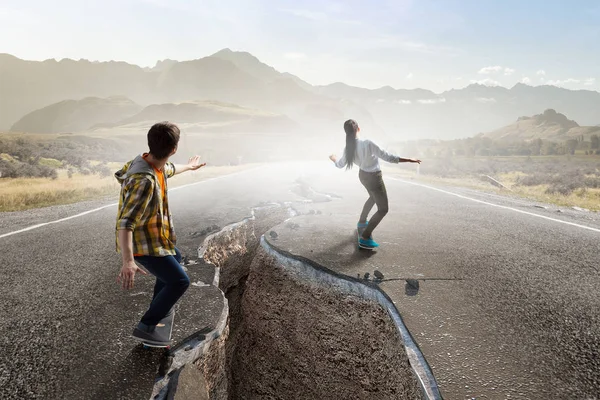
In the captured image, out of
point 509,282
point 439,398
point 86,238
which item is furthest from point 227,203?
point 439,398

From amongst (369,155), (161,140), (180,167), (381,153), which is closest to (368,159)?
(369,155)

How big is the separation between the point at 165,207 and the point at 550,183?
19.6 metres

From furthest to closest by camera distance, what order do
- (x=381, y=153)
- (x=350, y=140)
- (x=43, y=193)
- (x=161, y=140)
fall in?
(x=43, y=193), (x=350, y=140), (x=381, y=153), (x=161, y=140)

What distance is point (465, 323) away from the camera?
9.50 ft

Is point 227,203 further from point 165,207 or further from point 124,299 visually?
point 165,207

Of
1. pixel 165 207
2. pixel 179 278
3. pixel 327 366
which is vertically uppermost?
pixel 165 207

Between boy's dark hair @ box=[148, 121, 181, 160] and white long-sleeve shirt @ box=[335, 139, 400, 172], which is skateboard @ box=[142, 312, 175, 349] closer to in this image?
boy's dark hair @ box=[148, 121, 181, 160]

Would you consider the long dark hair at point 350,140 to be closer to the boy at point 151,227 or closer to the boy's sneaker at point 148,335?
the boy at point 151,227

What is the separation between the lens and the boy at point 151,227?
2.05 m

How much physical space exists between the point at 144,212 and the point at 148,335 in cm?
97

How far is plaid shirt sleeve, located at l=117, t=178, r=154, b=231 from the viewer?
2.05 meters

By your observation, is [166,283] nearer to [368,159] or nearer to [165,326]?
[165,326]

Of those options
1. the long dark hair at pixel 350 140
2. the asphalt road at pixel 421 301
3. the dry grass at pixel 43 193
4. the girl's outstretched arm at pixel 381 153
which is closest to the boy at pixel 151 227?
the asphalt road at pixel 421 301

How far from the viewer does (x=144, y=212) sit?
2121 mm
